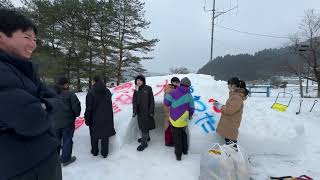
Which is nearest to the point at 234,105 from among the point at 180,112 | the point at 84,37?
the point at 180,112

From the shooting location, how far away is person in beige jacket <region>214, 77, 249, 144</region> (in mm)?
6363

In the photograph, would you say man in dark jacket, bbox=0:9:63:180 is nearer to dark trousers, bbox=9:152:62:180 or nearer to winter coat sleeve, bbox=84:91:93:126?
dark trousers, bbox=9:152:62:180

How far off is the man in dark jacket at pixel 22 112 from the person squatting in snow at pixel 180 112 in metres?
4.60

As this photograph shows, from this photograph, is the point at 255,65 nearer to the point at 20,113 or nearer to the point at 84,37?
the point at 84,37

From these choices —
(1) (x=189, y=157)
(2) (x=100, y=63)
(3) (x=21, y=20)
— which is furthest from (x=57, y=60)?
(3) (x=21, y=20)

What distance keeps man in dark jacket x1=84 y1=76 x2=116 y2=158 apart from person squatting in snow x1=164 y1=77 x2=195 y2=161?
1290 mm

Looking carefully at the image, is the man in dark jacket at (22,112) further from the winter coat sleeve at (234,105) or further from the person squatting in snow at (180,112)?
the winter coat sleeve at (234,105)

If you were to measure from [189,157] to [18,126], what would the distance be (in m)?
5.35

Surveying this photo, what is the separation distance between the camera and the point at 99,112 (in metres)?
6.55

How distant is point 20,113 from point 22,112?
1 centimetres

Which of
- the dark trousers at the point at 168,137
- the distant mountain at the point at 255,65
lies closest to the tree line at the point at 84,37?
the distant mountain at the point at 255,65

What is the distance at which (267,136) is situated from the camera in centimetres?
748

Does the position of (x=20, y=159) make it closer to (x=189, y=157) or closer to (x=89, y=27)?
(x=189, y=157)

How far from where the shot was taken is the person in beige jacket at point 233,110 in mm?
6363
